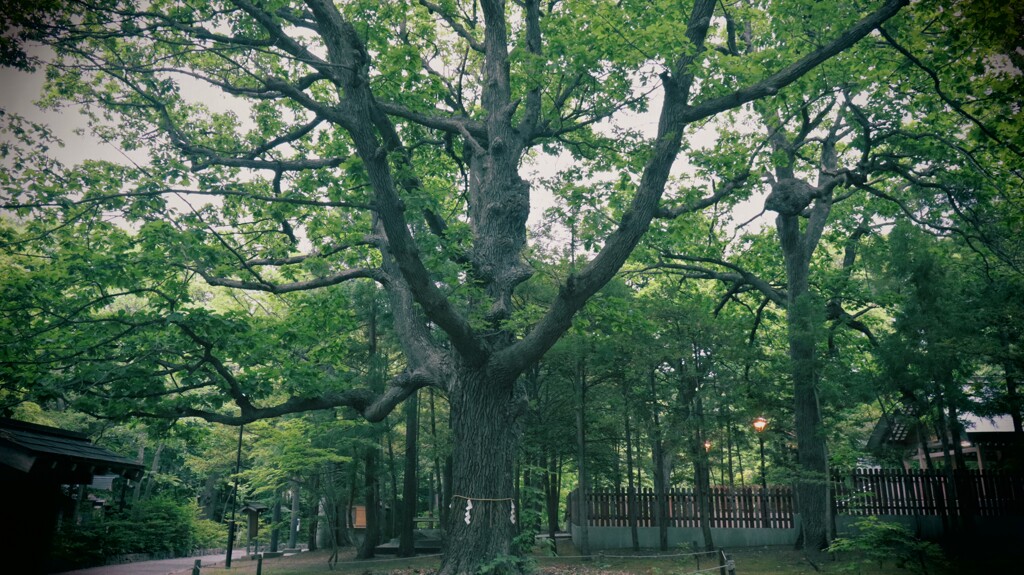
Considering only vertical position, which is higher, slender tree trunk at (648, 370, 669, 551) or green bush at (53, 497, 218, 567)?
slender tree trunk at (648, 370, 669, 551)

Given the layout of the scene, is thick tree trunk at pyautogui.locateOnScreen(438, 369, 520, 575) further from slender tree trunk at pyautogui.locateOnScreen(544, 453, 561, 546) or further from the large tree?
slender tree trunk at pyautogui.locateOnScreen(544, 453, 561, 546)

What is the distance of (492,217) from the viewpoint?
935 centimetres

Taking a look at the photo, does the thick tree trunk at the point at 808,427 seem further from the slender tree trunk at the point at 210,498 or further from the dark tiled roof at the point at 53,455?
the slender tree trunk at the point at 210,498

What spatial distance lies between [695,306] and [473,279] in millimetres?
7211

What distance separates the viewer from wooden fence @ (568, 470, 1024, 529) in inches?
691

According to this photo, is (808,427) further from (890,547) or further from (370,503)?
(370,503)

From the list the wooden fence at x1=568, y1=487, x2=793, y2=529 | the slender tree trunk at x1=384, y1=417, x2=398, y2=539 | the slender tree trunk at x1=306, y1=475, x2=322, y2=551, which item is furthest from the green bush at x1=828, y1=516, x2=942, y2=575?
the slender tree trunk at x1=384, y1=417, x2=398, y2=539

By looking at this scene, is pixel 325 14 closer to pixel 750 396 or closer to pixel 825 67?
pixel 825 67

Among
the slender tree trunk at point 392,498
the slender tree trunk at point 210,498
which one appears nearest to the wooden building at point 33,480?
the slender tree trunk at point 392,498

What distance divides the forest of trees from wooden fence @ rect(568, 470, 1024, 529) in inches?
→ 136

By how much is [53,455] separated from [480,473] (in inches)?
203

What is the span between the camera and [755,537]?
18.2m

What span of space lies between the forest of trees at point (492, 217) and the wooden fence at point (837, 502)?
136 inches

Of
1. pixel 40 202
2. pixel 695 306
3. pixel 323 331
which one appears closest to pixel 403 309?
pixel 323 331
